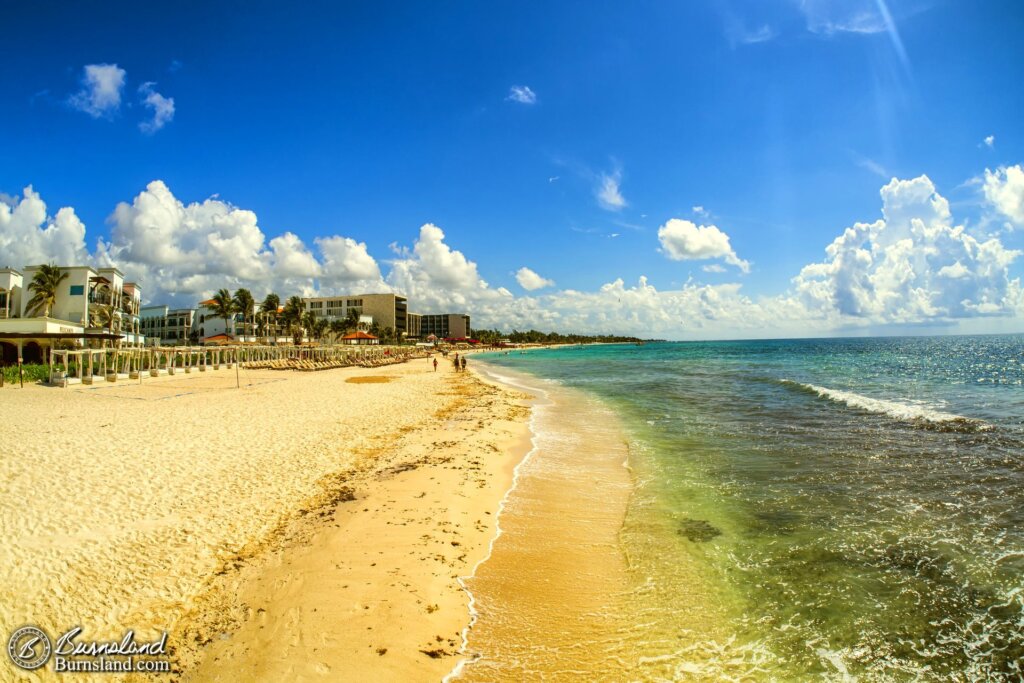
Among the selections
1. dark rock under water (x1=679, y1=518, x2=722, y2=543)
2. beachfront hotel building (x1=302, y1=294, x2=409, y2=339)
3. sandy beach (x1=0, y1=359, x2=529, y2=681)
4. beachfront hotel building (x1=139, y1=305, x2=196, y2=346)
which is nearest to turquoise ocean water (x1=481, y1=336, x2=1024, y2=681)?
dark rock under water (x1=679, y1=518, x2=722, y2=543)

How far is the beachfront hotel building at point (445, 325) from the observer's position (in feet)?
594

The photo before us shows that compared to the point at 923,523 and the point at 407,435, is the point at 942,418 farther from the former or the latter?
the point at 407,435

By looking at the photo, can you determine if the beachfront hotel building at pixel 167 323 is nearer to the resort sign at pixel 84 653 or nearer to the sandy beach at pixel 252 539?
the sandy beach at pixel 252 539

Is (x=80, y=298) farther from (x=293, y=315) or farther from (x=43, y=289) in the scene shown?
(x=293, y=315)

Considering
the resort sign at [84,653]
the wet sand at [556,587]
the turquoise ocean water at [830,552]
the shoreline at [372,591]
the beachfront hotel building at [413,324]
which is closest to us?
the resort sign at [84,653]

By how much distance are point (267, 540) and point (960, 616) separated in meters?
8.17

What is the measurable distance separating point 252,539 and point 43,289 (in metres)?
57.9

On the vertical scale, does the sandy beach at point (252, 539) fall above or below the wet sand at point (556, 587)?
above

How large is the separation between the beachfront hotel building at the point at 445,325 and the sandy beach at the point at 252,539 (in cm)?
16816

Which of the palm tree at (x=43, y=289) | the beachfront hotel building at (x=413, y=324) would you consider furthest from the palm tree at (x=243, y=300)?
the beachfront hotel building at (x=413, y=324)

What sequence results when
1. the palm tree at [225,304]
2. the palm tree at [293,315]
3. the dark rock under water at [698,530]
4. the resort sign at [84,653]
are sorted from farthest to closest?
1. the palm tree at [293,315]
2. the palm tree at [225,304]
3. the dark rock under water at [698,530]
4. the resort sign at [84,653]

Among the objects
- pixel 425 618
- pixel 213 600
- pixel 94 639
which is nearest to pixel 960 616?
pixel 425 618

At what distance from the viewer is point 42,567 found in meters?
5.04

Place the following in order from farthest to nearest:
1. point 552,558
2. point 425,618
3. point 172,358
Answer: point 172,358 → point 552,558 → point 425,618
